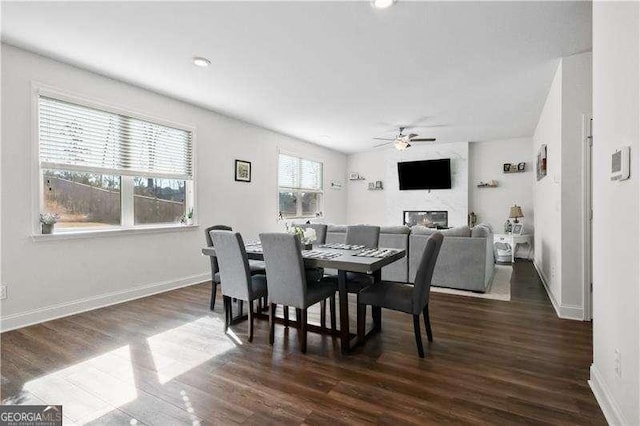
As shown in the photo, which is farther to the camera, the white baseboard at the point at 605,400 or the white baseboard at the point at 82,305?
the white baseboard at the point at 82,305

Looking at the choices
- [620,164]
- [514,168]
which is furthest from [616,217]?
[514,168]

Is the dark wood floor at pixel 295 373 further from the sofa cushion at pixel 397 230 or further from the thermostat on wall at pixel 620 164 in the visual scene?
the sofa cushion at pixel 397 230

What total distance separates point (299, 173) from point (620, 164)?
6.14m

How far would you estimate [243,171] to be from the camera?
18.8 feet

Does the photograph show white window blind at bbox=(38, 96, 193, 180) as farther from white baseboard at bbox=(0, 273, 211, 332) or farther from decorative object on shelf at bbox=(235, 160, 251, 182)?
white baseboard at bbox=(0, 273, 211, 332)

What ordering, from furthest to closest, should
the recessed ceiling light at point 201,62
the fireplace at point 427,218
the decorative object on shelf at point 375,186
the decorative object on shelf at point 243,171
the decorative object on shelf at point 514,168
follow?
the decorative object on shelf at point 375,186 < the fireplace at point 427,218 < the decorative object on shelf at point 514,168 < the decorative object on shelf at point 243,171 < the recessed ceiling light at point 201,62

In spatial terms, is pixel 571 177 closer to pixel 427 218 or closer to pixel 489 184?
pixel 489 184

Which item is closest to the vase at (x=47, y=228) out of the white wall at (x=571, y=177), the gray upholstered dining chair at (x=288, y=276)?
the gray upholstered dining chair at (x=288, y=276)

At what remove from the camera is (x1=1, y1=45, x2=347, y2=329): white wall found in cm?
310

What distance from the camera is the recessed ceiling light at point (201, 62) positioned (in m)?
3.33

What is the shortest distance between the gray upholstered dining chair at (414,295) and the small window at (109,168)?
127 inches

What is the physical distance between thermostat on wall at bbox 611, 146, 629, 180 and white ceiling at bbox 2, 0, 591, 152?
1.48 metres

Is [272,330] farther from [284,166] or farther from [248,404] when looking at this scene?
[284,166]

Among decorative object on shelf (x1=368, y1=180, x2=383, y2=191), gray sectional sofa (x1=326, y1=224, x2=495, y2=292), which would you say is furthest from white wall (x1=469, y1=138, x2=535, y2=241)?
gray sectional sofa (x1=326, y1=224, x2=495, y2=292)
